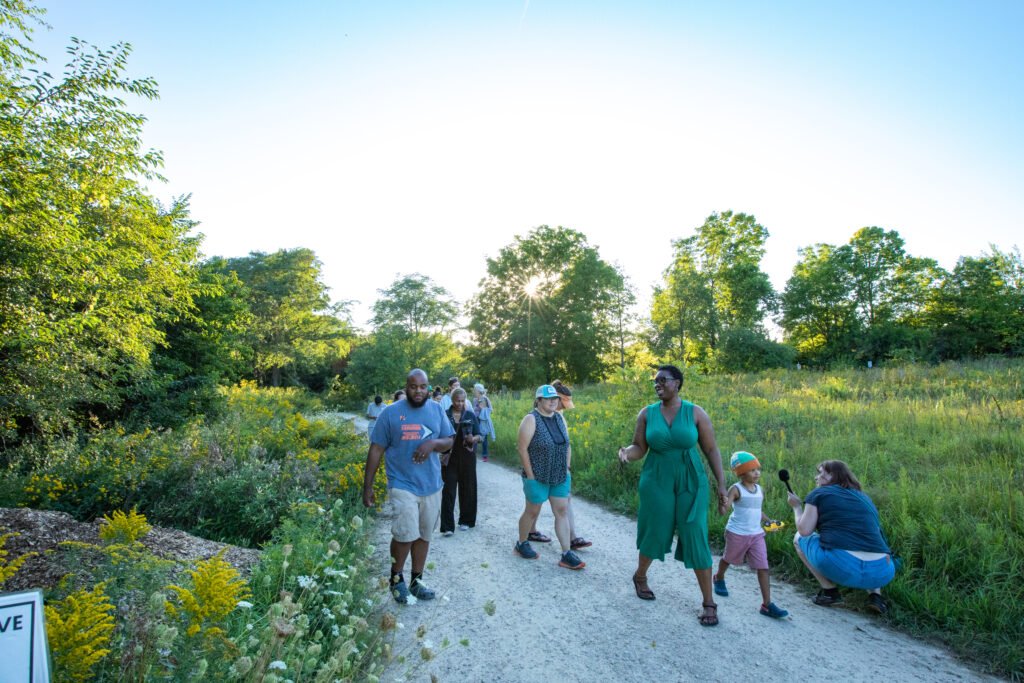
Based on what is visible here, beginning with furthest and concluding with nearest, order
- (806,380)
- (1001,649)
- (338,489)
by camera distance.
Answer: (806,380) → (338,489) → (1001,649)

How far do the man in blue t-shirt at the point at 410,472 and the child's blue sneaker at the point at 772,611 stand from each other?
303 centimetres

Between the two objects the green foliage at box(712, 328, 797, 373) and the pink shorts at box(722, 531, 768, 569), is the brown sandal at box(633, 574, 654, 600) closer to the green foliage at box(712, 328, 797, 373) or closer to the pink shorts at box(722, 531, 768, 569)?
the pink shorts at box(722, 531, 768, 569)

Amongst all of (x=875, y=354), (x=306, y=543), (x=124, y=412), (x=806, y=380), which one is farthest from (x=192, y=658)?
(x=875, y=354)

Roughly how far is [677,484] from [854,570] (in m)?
1.77

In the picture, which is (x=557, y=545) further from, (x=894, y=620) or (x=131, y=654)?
(x=131, y=654)

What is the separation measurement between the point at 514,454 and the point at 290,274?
34.4 metres

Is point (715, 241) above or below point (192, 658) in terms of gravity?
above

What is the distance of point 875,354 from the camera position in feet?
103

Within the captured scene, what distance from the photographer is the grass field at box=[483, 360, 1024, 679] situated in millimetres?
4176

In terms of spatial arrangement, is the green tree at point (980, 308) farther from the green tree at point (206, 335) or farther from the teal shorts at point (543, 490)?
the green tree at point (206, 335)

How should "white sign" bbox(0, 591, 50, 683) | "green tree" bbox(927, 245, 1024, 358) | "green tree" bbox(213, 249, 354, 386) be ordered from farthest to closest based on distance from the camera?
"green tree" bbox(213, 249, 354, 386)
"green tree" bbox(927, 245, 1024, 358)
"white sign" bbox(0, 591, 50, 683)

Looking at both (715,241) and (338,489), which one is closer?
Answer: (338,489)

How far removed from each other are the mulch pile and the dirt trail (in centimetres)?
166

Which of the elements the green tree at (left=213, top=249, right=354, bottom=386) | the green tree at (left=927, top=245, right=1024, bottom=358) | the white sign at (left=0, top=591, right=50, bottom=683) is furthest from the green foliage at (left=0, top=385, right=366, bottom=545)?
the green tree at (left=927, top=245, right=1024, bottom=358)
